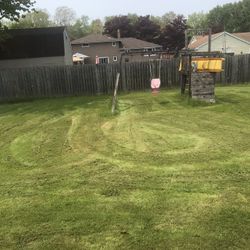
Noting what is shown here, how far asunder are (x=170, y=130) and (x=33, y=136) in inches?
134

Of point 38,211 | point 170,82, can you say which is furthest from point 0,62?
point 38,211

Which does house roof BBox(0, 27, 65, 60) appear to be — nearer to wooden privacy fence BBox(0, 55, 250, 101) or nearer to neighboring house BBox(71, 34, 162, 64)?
wooden privacy fence BBox(0, 55, 250, 101)

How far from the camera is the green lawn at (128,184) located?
464 cm

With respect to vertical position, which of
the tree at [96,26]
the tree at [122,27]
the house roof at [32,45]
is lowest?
the house roof at [32,45]

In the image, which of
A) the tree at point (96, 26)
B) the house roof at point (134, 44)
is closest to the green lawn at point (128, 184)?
the house roof at point (134, 44)

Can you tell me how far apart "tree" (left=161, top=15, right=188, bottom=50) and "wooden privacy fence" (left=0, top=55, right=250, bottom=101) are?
47092 mm

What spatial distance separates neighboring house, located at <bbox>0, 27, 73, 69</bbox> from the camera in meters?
29.7

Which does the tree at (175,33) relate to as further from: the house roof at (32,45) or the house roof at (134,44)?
the house roof at (32,45)

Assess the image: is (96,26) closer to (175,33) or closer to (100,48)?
(175,33)

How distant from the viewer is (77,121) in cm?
1232

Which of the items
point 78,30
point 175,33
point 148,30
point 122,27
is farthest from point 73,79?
point 78,30

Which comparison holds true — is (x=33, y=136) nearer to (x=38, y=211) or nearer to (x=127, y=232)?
(x=38, y=211)

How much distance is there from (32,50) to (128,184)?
2527 cm

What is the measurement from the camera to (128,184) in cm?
629
